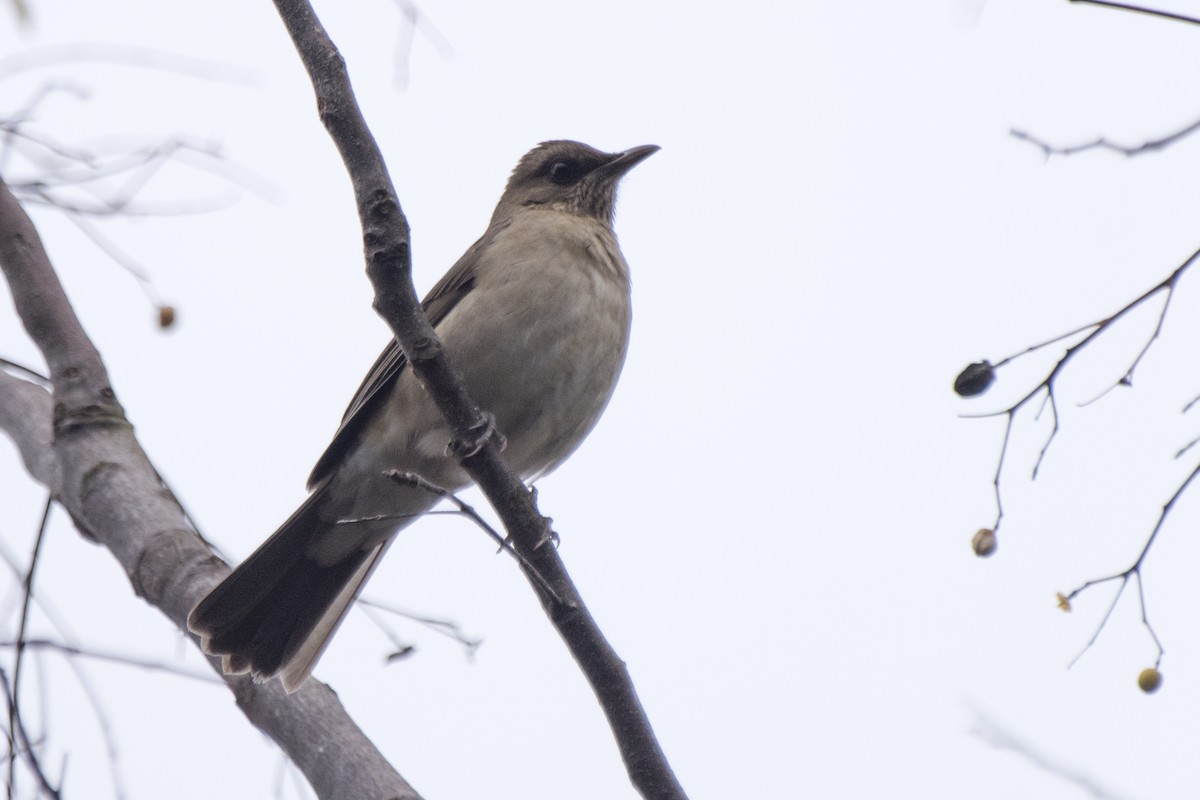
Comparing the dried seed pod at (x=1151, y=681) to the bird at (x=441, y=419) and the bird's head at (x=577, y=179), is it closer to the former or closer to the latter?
the bird at (x=441, y=419)

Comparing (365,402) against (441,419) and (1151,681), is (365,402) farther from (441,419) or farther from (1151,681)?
(1151,681)

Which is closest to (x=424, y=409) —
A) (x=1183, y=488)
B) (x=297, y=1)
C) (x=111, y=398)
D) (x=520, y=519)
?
(x=111, y=398)

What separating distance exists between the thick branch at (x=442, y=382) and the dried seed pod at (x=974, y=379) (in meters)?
1.27

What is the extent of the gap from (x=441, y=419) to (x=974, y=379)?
2184 millimetres

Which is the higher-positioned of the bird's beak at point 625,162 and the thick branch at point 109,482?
the bird's beak at point 625,162

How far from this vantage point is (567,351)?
5.33m

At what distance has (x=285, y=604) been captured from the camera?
207 inches

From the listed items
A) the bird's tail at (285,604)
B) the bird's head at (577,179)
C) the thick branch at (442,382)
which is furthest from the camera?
the bird's head at (577,179)

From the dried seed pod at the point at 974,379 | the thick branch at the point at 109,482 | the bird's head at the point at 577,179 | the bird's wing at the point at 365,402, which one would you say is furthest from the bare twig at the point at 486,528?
the bird's head at the point at 577,179

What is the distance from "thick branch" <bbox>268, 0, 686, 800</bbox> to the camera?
3.19m

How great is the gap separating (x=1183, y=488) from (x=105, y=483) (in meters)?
3.09

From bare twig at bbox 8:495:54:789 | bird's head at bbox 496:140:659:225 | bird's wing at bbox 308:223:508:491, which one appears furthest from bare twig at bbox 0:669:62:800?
bird's head at bbox 496:140:659:225

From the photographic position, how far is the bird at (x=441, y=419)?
5.22m

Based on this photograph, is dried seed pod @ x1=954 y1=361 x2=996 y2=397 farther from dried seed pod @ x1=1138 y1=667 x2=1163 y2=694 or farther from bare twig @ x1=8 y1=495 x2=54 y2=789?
bare twig @ x1=8 y1=495 x2=54 y2=789
